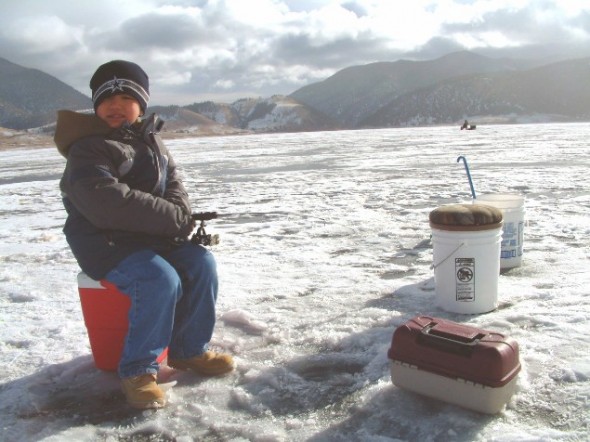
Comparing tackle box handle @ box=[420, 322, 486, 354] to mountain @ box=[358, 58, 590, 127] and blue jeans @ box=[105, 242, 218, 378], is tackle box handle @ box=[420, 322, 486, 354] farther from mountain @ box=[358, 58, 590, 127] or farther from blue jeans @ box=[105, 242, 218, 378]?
mountain @ box=[358, 58, 590, 127]

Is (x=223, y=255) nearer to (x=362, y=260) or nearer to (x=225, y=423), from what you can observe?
(x=362, y=260)

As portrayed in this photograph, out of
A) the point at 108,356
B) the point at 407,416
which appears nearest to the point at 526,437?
the point at 407,416

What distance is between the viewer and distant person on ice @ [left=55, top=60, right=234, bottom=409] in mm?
2336

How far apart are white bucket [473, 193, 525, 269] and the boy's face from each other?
2.64 metres

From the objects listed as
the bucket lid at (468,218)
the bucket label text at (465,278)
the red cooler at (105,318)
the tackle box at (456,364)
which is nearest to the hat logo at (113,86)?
the red cooler at (105,318)

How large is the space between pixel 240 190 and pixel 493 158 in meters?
8.64

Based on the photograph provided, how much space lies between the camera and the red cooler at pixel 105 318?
102 inches

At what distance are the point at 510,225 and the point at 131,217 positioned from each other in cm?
286

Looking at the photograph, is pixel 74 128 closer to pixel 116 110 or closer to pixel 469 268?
pixel 116 110

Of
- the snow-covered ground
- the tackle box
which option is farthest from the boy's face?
the tackle box

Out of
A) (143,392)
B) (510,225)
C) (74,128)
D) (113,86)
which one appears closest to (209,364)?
(143,392)

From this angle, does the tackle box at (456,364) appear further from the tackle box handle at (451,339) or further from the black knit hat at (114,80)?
the black knit hat at (114,80)

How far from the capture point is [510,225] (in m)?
4.08

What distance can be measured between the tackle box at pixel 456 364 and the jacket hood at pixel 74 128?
5.24 ft
